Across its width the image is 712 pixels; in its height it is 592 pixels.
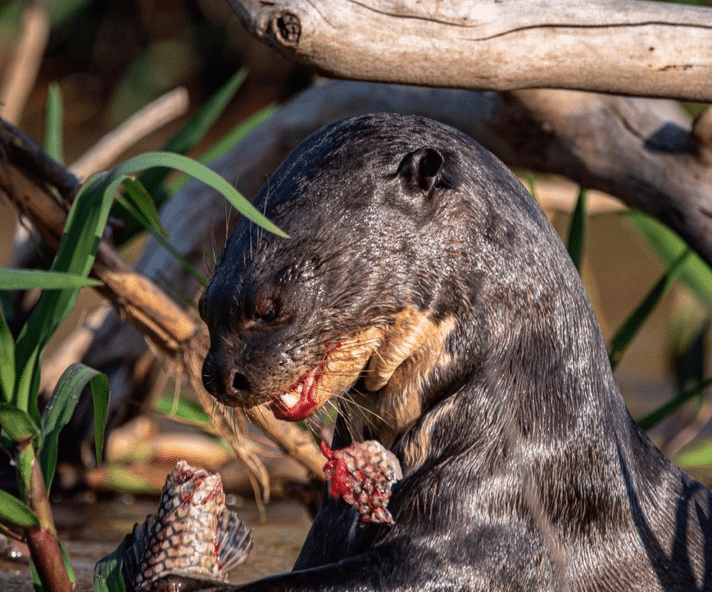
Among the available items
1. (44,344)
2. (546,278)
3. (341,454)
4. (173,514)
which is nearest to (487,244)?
(546,278)

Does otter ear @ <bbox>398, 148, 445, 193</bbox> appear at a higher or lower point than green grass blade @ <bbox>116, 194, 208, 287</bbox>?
higher

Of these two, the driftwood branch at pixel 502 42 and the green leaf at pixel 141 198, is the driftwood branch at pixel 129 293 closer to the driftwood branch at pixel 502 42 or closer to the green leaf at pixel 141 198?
the green leaf at pixel 141 198

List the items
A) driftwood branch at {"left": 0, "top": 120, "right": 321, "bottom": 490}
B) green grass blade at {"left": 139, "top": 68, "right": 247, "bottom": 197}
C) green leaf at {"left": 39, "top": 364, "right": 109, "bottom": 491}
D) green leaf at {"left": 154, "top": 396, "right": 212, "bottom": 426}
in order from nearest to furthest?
1. green leaf at {"left": 39, "top": 364, "right": 109, "bottom": 491}
2. driftwood branch at {"left": 0, "top": 120, "right": 321, "bottom": 490}
3. green leaf at {"left": 154, "top": 396, "right": 212, "bottom": 426}
4. green grass blade at {"left": 139, "top": 68, "right": 247, "bottom": 197}

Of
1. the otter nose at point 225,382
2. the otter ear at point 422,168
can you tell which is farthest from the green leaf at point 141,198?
the otter ear at point 422,168

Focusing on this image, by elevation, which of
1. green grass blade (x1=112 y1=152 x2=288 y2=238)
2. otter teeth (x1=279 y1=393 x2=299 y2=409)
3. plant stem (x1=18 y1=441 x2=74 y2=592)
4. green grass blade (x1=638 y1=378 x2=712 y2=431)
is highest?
green grass blade (x1=112 y1=152 x2=288 y2=238)

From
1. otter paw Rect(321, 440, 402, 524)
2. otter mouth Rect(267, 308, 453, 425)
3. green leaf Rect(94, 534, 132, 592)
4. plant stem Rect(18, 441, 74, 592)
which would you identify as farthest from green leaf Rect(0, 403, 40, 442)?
otter paw Rect(321, 440, 402, 524)

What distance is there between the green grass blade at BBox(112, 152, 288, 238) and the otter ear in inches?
9.2

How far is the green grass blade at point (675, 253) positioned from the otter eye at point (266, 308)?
74.3 inches

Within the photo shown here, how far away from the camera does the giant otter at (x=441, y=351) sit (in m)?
1.85

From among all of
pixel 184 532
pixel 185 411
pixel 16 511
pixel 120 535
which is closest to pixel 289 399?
pixel 184 532

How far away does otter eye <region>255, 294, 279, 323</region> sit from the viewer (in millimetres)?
1847

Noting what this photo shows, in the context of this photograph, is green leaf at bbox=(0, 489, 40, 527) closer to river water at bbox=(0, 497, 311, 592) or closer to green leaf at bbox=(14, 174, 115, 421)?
green leaf at bbox=(14, 174, 115, 421)

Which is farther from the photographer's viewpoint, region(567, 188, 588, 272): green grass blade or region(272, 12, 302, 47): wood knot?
region(567, 188, 588, 272): green grass blade

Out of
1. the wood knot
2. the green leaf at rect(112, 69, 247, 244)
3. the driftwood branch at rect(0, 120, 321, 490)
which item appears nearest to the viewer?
the wood knot
